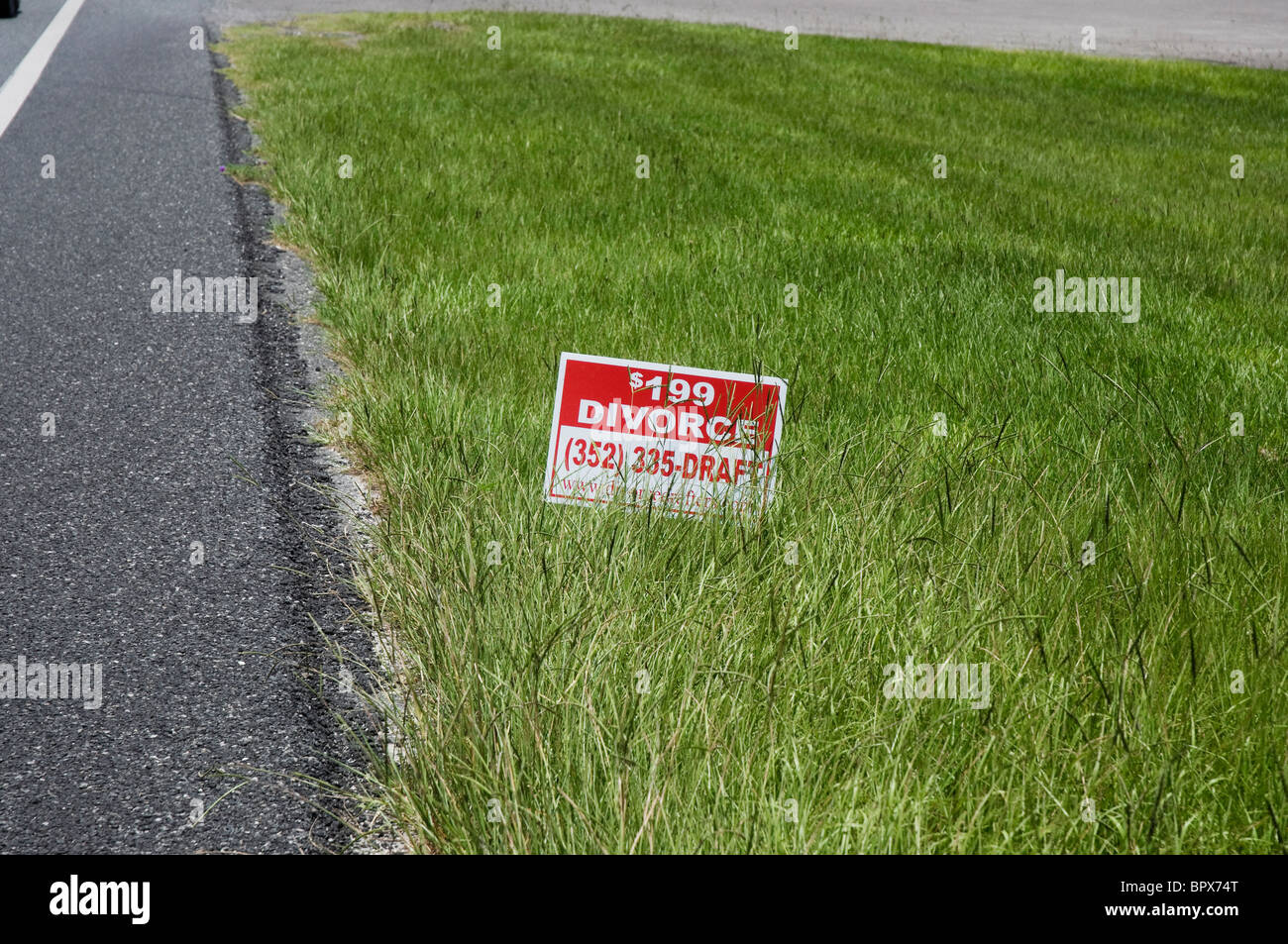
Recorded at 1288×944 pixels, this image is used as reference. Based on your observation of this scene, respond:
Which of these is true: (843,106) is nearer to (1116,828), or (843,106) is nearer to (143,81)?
(143,81)

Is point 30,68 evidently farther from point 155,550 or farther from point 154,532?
point 155,550

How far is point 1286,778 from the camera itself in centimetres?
201

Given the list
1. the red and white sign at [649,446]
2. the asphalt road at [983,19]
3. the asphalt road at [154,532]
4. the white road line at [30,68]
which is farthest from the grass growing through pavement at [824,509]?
the asphalt road at [983,19]

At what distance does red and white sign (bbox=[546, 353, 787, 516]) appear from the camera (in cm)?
280

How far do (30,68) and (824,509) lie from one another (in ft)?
36.2

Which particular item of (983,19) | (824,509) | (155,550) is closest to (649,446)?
(824,509)

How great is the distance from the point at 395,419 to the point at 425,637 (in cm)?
121

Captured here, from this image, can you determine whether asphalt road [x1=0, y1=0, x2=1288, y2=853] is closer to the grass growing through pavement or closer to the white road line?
the grass growing through pavement

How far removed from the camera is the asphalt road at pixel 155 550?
2.05 m

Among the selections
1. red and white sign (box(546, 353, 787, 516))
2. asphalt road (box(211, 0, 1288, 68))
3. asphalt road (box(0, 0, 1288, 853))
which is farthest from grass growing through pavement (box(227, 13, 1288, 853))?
asphalt road (box(211, 0, 1288, 68))

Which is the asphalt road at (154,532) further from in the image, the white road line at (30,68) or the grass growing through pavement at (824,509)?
the white road line at (30,68)

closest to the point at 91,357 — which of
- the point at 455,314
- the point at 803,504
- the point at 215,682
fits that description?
the point at 455,314

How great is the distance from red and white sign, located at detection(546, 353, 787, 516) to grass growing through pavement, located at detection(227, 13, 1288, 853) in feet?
0.27

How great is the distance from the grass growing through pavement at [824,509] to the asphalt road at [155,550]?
24 centimetres
